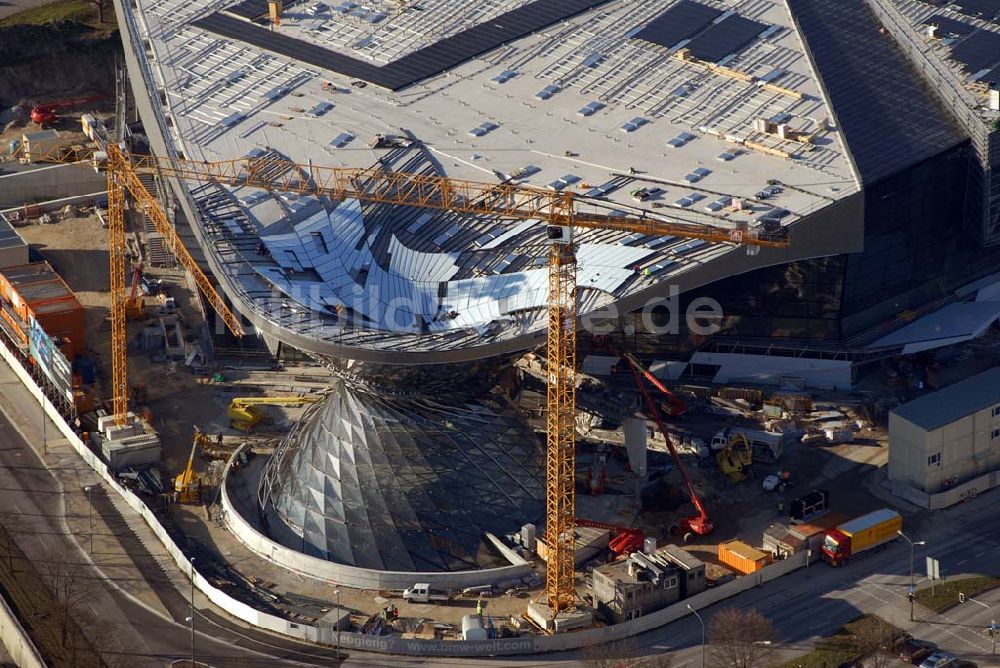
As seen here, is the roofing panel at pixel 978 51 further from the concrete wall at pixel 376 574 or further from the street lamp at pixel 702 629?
the concrete wall at pixel 376 574

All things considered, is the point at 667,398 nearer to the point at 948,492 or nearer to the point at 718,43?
the point at 948,492

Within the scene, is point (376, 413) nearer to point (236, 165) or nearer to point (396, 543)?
point (396, 543)

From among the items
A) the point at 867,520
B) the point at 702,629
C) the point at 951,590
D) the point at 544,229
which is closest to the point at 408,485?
the point at 702,629

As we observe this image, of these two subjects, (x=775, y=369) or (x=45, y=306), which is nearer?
(x=775, y=369)

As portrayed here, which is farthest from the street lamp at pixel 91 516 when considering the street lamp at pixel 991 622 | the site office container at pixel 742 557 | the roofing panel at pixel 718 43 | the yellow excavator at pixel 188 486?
the roofing panel at pixel 718 43

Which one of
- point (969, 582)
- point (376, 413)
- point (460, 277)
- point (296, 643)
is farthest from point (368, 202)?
point (969, 582)

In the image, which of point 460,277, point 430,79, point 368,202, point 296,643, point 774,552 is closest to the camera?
point 296,643

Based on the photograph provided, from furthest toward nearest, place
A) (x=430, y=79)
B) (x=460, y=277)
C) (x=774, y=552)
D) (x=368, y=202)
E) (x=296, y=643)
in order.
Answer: (x=430, y=79) < (x=368, y=202) < (x=460, y=277) < (x=774, y=552) < (x=296, y=643)
